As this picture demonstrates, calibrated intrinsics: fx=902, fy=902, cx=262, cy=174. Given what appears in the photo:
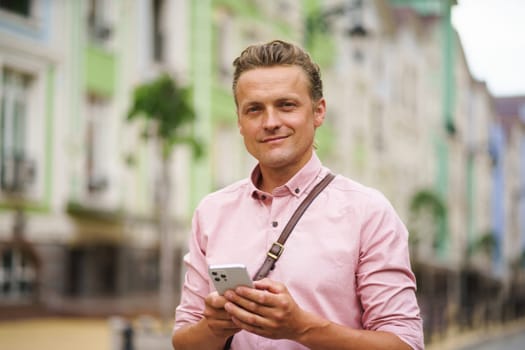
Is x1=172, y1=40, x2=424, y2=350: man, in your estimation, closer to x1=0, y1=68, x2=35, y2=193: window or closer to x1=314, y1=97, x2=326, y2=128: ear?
x1=314, y1=97, x2=326, y2=128: ear

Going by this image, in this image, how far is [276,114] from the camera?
261cm

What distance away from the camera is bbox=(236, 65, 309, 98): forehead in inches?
102

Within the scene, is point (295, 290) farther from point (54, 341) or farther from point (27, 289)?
point (27, 289)

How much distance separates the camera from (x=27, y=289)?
744 inches

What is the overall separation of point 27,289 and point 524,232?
71.1m

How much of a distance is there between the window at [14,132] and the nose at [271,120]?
52.8 ft

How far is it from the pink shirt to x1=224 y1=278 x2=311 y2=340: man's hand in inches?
7.3

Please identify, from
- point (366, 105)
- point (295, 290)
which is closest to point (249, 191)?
point (295, 290)

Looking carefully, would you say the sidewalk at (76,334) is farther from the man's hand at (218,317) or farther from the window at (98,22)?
the man's hand at (218,317)

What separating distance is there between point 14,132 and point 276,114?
674 inches

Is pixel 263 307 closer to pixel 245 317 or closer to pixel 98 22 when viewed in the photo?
pixel 245 317

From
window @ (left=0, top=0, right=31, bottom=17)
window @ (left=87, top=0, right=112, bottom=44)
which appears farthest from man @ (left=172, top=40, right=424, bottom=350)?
window @ (left=87, top=0, right=112, bottom=44)

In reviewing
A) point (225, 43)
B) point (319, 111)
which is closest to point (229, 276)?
point (319, 111)

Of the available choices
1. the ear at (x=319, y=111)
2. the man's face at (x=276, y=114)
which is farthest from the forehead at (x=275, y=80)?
the ear at (x=319, y=111)
